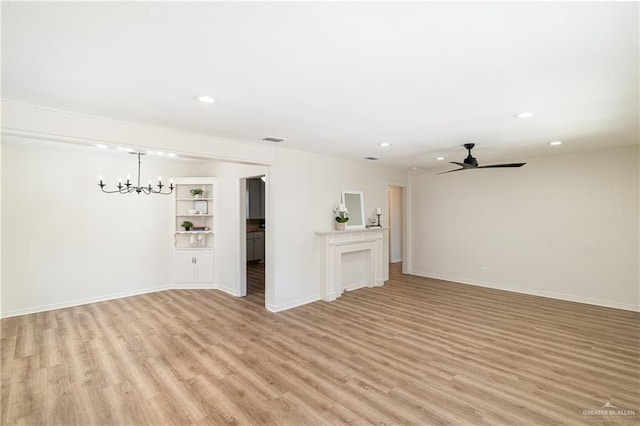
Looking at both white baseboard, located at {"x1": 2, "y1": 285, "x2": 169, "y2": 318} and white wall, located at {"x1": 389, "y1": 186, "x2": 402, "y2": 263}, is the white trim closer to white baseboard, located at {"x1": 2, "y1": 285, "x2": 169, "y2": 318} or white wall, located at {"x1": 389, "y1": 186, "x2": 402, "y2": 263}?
white baseboard, located at {"x1": 2, "y1": 285, "x2": 169, "y2": 318}

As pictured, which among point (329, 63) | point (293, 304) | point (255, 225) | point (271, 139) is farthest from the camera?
point (255, 225)

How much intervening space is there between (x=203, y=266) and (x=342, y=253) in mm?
2848

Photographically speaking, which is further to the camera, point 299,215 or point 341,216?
point 341,216

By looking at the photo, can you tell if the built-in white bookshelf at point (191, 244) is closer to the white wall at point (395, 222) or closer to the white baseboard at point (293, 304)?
the white baseboard at point (293, 304)

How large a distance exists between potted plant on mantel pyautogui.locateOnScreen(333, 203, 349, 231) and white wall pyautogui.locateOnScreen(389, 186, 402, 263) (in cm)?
357

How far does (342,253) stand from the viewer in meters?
5.68

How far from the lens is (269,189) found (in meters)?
4.76

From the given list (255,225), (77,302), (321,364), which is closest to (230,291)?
(77,302)

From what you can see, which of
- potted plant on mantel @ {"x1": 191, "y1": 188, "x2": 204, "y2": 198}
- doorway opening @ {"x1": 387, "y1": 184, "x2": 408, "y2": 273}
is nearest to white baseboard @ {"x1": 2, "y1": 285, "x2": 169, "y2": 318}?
potted plant on mantel @ {"x1": 191, "y1": 188, "x2": 204, "y2": 198}

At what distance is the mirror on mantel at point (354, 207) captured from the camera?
592cm

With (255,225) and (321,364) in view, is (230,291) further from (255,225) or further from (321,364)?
(255,225)

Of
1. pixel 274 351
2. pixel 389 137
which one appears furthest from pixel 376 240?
→ pixel 274 351

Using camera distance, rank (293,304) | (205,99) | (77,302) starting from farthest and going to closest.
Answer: (77,302) < (293,304) < (205,99)

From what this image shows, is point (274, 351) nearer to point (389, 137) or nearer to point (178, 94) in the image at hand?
point (178, 94)
